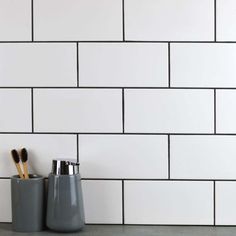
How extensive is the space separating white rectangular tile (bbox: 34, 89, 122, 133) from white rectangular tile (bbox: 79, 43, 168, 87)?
29mm

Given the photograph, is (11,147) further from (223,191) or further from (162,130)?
(223,191)

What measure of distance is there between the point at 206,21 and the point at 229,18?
0.05 meters

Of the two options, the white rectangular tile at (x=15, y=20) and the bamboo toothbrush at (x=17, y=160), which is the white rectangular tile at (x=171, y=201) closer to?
the bamboo toothbrush at (x=17, y=160)

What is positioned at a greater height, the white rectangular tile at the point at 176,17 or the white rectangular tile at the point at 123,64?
the white rectangular tile at the point at 176,17

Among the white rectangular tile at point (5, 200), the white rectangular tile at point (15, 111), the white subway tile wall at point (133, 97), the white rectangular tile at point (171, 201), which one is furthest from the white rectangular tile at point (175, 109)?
the white rectangular tile at point (5, 200)

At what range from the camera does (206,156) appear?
1.20m

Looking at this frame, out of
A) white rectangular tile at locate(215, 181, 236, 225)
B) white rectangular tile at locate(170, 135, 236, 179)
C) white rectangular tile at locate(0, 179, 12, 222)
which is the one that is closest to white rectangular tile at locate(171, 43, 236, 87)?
white rectangular tile at locate(170, 135, 236, 179)

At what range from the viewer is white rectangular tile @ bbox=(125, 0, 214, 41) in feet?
3.91

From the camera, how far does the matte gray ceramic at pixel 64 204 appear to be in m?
1.13

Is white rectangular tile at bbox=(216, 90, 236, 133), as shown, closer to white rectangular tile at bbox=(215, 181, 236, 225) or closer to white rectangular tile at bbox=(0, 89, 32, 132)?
white rectangular tile at bbox=(215, 181, 236, 225)

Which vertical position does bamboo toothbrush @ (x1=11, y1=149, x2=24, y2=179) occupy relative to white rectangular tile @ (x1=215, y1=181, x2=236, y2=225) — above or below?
above

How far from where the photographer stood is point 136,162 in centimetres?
121

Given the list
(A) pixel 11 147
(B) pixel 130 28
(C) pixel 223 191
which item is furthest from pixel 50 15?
(C) pixel 223 191

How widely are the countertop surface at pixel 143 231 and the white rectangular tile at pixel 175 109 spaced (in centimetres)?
23
